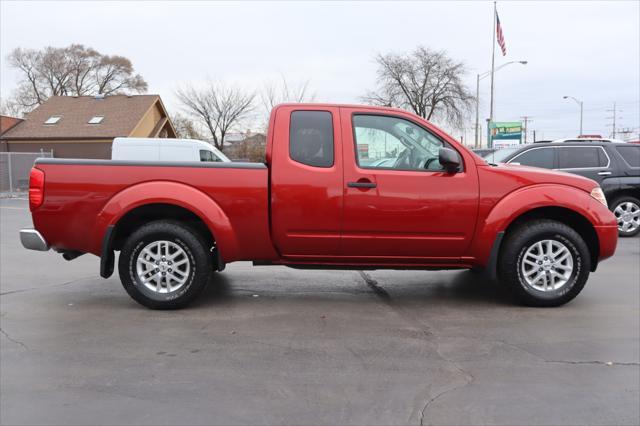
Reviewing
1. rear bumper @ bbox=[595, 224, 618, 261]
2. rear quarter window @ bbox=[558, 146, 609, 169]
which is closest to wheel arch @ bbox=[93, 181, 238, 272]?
rear bumper @ bbox=[595, 224, 618, 261]

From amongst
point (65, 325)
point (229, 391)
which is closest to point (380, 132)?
point (229, 391)

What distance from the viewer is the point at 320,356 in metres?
4.04

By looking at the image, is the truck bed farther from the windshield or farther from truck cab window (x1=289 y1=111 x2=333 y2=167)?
the windshield

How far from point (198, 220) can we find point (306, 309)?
4.47ft

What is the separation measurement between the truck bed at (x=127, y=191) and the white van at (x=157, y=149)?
34.5 ft

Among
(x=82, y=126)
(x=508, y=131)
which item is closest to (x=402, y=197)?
(x=82, y=126)

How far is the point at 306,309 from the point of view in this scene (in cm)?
528

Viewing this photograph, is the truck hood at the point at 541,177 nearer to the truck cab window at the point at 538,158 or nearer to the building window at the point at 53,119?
the truck cab window at the point at 538,158

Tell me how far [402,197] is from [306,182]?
90cm

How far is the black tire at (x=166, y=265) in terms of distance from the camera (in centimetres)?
504

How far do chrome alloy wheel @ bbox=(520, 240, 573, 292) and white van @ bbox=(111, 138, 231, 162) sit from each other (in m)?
12.1

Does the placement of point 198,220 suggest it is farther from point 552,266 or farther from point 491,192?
point 552,266

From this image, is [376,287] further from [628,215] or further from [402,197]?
[628,215]

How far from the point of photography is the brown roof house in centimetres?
3566
